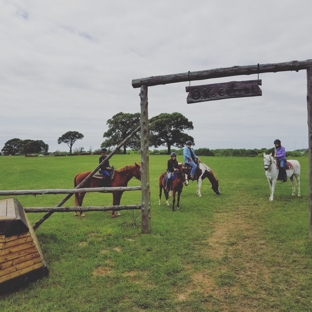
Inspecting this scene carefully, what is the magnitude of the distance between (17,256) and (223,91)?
19.1 ft

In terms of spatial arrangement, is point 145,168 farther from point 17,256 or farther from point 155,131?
point 155,131

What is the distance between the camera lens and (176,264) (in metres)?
5.64

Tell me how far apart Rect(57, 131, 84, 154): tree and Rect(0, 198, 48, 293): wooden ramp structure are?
322ft

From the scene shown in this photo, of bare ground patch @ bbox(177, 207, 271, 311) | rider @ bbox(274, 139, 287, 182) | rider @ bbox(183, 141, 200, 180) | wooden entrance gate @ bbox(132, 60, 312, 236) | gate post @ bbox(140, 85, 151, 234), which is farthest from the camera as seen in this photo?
rider @ bbox(183, 141, 200, 180)

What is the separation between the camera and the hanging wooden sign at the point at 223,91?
279 inches

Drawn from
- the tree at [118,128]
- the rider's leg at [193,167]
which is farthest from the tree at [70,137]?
the rider's leg at [193,167]

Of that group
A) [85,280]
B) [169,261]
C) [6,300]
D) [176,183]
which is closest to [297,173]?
[176,183]

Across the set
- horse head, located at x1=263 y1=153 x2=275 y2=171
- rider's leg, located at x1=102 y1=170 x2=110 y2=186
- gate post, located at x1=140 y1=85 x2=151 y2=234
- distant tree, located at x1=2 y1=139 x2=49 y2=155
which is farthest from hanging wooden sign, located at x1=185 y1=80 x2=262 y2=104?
distant tree, located at x1=2 y1=139 x2=49 y2=155

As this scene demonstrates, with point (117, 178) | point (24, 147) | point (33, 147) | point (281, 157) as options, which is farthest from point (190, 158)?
point (24, 147)

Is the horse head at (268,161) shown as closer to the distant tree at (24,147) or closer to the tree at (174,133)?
the tree at (174,133)

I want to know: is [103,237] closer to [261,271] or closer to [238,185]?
[261,271]

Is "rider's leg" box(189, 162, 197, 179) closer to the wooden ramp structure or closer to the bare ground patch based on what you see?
the bare ground patch

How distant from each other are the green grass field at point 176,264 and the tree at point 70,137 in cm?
9365

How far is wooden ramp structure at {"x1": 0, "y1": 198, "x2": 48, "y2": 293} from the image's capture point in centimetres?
454
